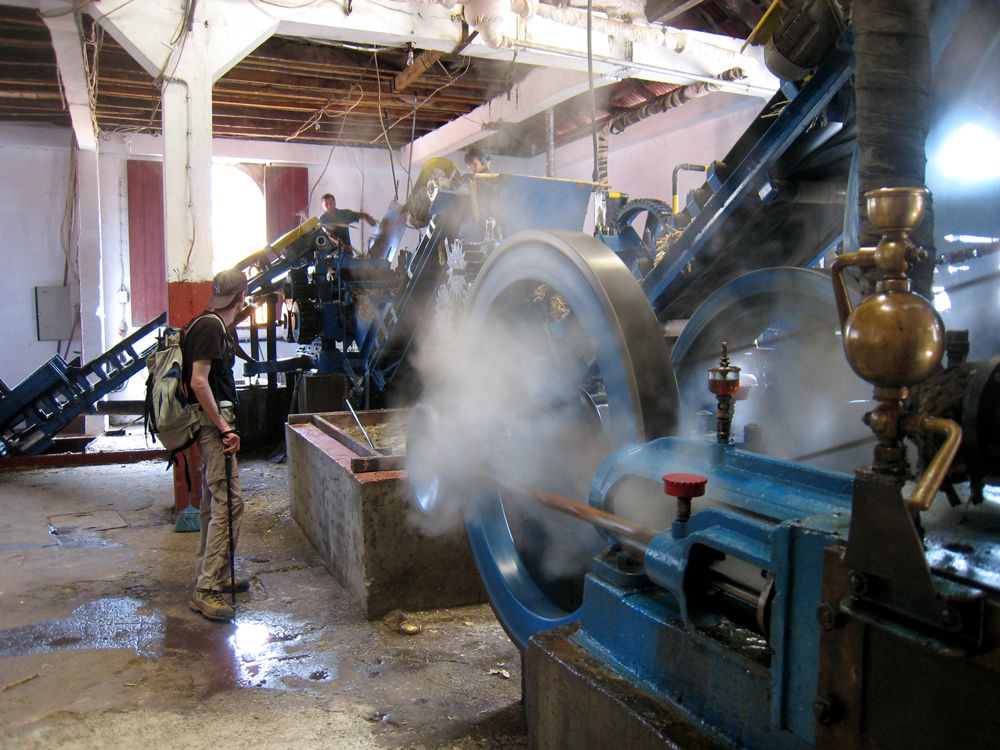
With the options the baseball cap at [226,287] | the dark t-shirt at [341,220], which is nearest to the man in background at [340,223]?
the dark t-shirt at [341,220]

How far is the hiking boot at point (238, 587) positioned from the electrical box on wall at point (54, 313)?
9.68 meters

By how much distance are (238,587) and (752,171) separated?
3.42 metres

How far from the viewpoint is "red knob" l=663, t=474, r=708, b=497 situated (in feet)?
5.21

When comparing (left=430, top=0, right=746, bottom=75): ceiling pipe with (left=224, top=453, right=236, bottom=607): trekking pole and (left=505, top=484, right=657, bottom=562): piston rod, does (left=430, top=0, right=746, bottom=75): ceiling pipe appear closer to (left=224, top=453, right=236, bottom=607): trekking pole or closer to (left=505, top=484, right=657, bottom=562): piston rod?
(left=224, top=453, right=236, bottom=607): trekking pole

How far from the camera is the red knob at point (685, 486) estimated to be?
1.59 meters

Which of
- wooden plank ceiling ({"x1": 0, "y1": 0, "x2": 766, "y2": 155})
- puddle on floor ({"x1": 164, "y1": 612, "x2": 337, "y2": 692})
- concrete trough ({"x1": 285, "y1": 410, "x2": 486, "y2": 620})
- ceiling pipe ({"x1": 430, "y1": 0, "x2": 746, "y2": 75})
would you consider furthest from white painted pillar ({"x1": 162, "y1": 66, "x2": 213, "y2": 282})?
puddle on floor ({"x1": 164, "y1": 612, "x2": 337, "y2": 692})

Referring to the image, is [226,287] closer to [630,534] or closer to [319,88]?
[630,534]

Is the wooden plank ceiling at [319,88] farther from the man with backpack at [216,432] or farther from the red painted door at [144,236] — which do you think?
the man with backpack at [216,432]

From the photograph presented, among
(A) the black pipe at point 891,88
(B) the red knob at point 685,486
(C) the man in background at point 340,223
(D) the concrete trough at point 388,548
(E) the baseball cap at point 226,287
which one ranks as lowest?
(D) the concrete trough at point 388,548

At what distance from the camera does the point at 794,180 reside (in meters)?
3.55

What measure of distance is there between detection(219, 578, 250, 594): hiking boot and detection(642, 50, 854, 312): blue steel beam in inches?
107

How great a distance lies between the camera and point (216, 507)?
4.16m

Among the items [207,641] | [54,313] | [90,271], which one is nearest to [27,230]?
[54,313]

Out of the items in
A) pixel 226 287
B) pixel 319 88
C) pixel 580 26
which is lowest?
pixel 226 287
